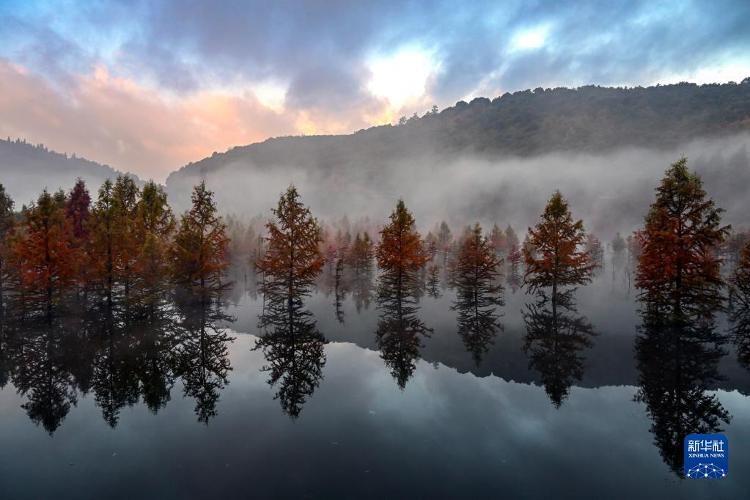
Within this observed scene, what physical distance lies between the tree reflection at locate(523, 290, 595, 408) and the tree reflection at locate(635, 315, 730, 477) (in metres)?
3.13

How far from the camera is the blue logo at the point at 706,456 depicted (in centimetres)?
1093

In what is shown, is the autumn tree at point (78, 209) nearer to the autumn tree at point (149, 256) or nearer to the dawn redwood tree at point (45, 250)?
Answer: the autumn tree at point (149, 256)

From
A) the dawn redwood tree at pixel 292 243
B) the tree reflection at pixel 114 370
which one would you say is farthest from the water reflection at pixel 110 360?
the dawn redwood tree at pixel 292 243

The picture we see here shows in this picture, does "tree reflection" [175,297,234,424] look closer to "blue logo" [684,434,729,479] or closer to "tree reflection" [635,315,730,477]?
"blue logo" [684,434,729,479]

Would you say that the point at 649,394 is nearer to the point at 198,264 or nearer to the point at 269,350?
the point at 269,350

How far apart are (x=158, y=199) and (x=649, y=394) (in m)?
48.6

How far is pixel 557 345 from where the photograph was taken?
25594 millimetres

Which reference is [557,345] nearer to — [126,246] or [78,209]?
[126,246]

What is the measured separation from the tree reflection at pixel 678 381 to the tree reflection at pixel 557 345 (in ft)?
10.3

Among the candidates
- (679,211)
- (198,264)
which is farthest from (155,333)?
(679,211)

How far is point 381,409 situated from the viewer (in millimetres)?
15438

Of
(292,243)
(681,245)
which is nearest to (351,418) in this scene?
(292,243)

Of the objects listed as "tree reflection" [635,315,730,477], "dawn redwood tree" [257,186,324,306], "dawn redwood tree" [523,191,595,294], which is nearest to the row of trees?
"dawn redwood tree" [257,186,324,306]

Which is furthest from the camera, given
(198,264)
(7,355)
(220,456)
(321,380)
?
(198,264)
